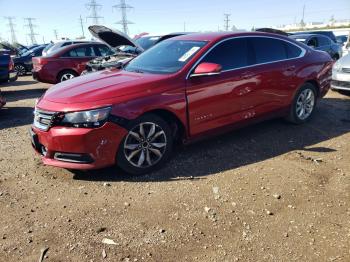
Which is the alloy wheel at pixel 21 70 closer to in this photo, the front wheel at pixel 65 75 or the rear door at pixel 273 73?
the front wheel at pixel 65 75

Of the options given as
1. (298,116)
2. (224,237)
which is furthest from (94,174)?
(298,116)

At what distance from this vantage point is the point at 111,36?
32.6 ft

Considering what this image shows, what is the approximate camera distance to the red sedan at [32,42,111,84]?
11.5 m

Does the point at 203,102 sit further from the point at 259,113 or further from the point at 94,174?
the point at 94,174

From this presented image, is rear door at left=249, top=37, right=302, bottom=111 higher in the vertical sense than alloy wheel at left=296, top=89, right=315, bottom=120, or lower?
higher

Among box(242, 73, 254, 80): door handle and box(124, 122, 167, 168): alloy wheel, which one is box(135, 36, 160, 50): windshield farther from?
box(124, 122, 167, 168): alloy wheel

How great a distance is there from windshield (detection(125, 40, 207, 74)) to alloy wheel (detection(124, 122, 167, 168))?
828 millimetres

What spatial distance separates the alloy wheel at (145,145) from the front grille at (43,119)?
885 millimetres

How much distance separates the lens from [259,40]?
18.3 ft

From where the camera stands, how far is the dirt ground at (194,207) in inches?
120

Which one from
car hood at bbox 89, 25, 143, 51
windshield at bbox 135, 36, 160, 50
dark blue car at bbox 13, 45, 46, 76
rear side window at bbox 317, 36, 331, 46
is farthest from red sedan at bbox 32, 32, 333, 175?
dark blue car at bbox 13, 45, 46, 76

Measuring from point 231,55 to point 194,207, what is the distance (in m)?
2.44

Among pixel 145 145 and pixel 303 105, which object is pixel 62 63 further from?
pixel 145 145

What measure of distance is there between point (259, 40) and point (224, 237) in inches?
135
